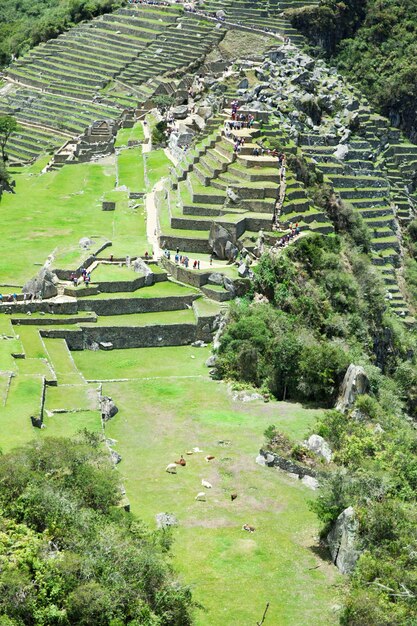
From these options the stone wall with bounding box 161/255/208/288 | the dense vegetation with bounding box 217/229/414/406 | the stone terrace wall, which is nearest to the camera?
the dense vegetation with bounding box 217/229/414/406

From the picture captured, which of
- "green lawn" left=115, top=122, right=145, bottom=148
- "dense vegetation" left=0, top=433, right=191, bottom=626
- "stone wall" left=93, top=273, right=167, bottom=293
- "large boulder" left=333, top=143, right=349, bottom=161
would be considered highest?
"dense vegetation" left=0, top=433, right=191, bottom=626

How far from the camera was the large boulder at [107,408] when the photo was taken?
31.2 m

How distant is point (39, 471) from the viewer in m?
22.6

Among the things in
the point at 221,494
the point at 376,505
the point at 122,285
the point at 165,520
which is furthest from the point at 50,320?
the point at 376,505

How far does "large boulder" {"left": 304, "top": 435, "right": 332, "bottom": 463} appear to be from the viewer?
28.2 meters

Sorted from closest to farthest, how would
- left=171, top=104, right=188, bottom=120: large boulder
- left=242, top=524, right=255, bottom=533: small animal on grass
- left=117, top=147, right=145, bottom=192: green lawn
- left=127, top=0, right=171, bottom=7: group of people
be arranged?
left=242, top=524, right=255, bottom=533: small animal on grass
left=117, top=147, right=145, bottom=192: green lawn
left=171, top=104, right=188, bottom=120: large boulder
left=127, top=0, right=171, bottom=7: group of people

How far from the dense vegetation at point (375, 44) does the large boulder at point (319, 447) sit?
222ft

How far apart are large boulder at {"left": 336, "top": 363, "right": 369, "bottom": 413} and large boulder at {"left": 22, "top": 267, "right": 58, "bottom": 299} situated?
11.9m

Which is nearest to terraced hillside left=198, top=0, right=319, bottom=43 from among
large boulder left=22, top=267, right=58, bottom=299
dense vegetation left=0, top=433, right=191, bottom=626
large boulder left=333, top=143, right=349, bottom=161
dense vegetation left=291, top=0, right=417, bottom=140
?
dense vegetation left=291, top=0, right=417, bottom=140

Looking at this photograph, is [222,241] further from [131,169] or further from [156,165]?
[131,169]

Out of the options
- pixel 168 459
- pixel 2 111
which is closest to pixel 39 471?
pixel 168 459

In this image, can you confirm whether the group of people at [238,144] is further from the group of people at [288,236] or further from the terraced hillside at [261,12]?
the terraced hillside at [261,12]

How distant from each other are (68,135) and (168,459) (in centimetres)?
5197

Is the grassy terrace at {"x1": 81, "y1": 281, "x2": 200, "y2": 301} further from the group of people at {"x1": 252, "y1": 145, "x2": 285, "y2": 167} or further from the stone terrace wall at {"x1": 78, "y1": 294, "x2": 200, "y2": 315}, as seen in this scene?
the group of people at {"x1": 252, "y1": 145, "x2": 285, "y2": 167}
